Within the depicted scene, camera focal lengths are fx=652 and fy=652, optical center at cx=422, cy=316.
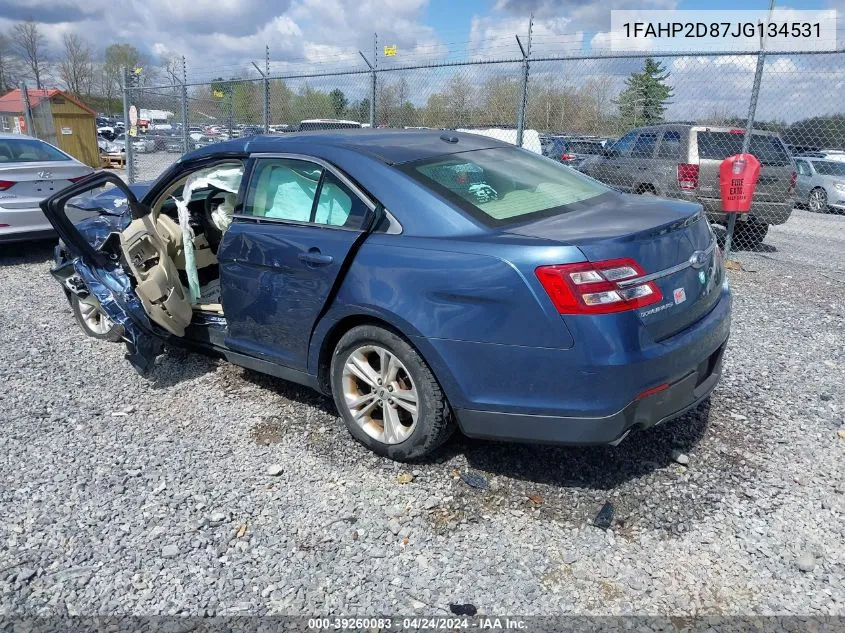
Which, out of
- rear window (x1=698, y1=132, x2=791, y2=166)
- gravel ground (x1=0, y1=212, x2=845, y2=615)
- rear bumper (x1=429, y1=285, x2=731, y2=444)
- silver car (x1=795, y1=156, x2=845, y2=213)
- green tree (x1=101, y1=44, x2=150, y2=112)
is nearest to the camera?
gravel ground (x1=0, y1=212, x2=845, y2=615)

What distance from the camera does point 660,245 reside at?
2.80 metres

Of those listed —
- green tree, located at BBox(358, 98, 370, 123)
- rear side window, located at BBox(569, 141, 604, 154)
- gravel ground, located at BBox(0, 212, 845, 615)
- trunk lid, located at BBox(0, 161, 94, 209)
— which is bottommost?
gravel ground, located at BBox(0, 212, 845, 615)

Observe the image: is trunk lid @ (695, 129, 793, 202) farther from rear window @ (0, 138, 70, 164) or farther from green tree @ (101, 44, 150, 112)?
green tree @ (101, 44, 150, 112)

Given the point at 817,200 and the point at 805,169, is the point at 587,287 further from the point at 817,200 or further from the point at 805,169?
the point at 817,200

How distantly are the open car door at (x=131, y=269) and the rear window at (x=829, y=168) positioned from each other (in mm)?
14845

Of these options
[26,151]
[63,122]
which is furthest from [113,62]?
[26,151]

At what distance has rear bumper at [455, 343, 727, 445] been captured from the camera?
2.71m

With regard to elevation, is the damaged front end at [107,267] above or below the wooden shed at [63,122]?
below

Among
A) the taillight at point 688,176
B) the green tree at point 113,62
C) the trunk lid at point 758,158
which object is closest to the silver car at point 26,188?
the taillight at point 688,176


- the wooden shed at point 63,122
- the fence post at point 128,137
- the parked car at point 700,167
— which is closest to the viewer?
the parked car at point 700,167

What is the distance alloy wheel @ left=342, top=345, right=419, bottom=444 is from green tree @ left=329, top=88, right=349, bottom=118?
8.77 m

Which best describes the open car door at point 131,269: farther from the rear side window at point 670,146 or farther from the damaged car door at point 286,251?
the rear side window at point 670,146

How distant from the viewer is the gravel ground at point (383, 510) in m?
2.50

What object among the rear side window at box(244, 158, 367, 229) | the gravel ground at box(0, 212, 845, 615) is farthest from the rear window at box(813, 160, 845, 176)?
the rear side window at box(244, 158, 367, 229)
